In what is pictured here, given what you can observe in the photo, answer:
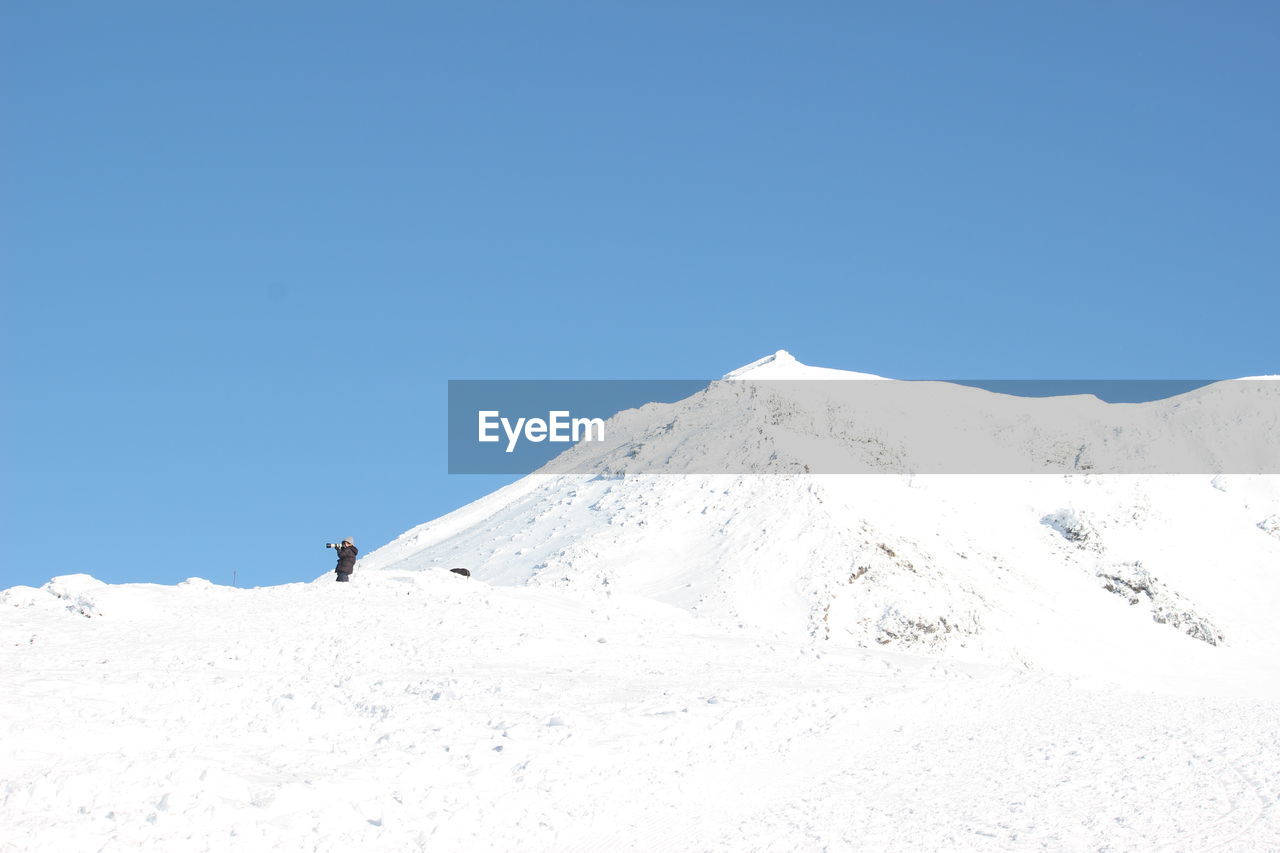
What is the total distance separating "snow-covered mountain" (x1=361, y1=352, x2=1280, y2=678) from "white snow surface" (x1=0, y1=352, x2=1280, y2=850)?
34 cm

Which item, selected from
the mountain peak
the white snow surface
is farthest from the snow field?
the mountain peak

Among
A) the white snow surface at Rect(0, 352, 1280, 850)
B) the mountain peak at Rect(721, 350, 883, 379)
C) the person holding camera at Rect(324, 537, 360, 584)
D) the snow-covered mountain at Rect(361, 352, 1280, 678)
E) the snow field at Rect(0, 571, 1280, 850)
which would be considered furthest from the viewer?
the mountain peak at Rect(721, 350, 883, 379)

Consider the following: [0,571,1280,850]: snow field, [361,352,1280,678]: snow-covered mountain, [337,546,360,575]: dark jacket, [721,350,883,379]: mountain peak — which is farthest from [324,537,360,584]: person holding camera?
[721,350,883,379]: mountain peak

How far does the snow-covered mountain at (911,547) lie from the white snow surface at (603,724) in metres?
0.34

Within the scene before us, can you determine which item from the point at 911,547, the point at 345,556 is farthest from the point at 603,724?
the point at 911,547

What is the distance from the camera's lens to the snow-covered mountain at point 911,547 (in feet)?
120

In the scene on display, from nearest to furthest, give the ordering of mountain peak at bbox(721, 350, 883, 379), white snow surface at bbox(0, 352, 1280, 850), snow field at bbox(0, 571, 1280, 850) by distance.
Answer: snow field at bbox(0, 571, 1280, 850) → white snow surface at bbox(0, 352, 1280, 850) → mountain peak at bbox(721, 350, 883, 379)

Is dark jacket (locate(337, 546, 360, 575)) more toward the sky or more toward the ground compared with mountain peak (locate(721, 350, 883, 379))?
more toward the ground

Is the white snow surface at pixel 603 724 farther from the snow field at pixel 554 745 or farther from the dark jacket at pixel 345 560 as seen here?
the dark jacket at pixel 345 560

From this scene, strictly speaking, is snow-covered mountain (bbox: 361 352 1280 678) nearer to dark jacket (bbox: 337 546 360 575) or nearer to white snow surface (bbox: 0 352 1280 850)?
white snow surface (bbox: 0 352 1280 850)

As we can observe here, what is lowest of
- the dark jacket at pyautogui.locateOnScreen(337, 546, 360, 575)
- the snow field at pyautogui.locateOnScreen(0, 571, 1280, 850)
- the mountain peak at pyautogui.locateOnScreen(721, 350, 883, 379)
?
the snow field at pyautogui.locateOnScreen(0, 571, 1280, 850)

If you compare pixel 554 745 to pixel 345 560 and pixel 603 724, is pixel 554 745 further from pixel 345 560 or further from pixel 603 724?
pixel 345 560

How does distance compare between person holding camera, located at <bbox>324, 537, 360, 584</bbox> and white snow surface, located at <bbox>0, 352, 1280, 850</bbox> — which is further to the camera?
person holding camera, located at <bbox>324, 537, 360, 584</bbox>

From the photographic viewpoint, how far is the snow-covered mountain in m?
36.7
